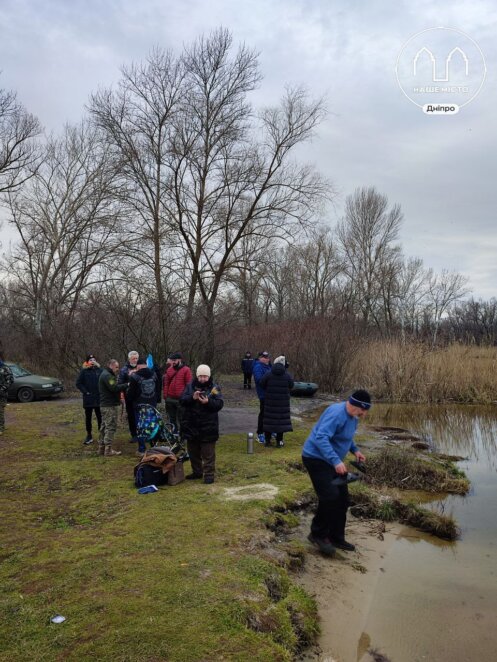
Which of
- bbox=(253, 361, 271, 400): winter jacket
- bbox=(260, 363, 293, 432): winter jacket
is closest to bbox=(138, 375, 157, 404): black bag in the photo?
bbox=(260, 363, 293, 432): winter jacket

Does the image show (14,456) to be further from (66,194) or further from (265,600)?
(66,194)

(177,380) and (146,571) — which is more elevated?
(177,380)

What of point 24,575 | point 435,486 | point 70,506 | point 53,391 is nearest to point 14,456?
point 70,506

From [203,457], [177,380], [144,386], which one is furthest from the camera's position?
[177,380]

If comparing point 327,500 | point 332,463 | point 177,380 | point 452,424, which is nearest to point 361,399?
point 332,463

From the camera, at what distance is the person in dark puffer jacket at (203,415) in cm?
691

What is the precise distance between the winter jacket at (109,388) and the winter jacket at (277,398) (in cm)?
278

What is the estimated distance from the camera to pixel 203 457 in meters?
7.08

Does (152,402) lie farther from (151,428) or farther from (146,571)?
(146,571)

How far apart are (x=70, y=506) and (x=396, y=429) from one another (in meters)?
10.0

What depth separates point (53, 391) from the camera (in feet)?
59.4

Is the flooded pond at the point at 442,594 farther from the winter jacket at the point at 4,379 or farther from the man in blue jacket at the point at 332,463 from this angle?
the winter jacket at the point at 4,379

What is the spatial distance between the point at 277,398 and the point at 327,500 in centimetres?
437

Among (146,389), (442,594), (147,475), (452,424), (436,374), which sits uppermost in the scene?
(146,389)
